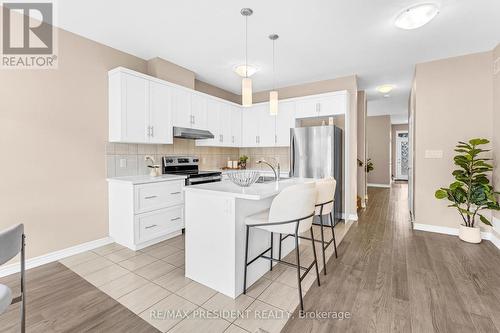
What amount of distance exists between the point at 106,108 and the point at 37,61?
80cm

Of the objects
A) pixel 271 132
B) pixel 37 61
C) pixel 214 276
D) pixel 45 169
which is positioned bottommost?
pixel 214 276

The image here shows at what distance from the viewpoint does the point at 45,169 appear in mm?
2609

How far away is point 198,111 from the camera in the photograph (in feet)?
13.4

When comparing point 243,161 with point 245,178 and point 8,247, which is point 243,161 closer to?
point 245,178

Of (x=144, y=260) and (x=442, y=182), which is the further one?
(x=442, y=182)

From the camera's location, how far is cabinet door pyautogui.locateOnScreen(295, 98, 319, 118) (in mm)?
4352

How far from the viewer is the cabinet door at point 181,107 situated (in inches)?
144

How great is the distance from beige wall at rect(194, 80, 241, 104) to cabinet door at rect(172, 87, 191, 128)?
34.9 inches

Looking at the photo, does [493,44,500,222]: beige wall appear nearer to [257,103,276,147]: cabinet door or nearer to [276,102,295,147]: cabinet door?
[276,102,295,147]: cabinet door

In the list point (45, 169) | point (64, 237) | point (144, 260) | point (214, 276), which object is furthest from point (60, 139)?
point (214, 276)

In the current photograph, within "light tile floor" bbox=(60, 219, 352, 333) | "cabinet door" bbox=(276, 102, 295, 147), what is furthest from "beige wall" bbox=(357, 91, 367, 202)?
"light tile floor" bbox=(60, 219, 352, 333)

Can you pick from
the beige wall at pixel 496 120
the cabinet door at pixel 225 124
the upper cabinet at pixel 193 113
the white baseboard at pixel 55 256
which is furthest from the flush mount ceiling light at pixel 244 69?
the beige wall at pixel 496 120

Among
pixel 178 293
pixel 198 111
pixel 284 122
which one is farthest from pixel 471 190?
pixel 198 111

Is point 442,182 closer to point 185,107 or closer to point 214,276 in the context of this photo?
point 214,276
